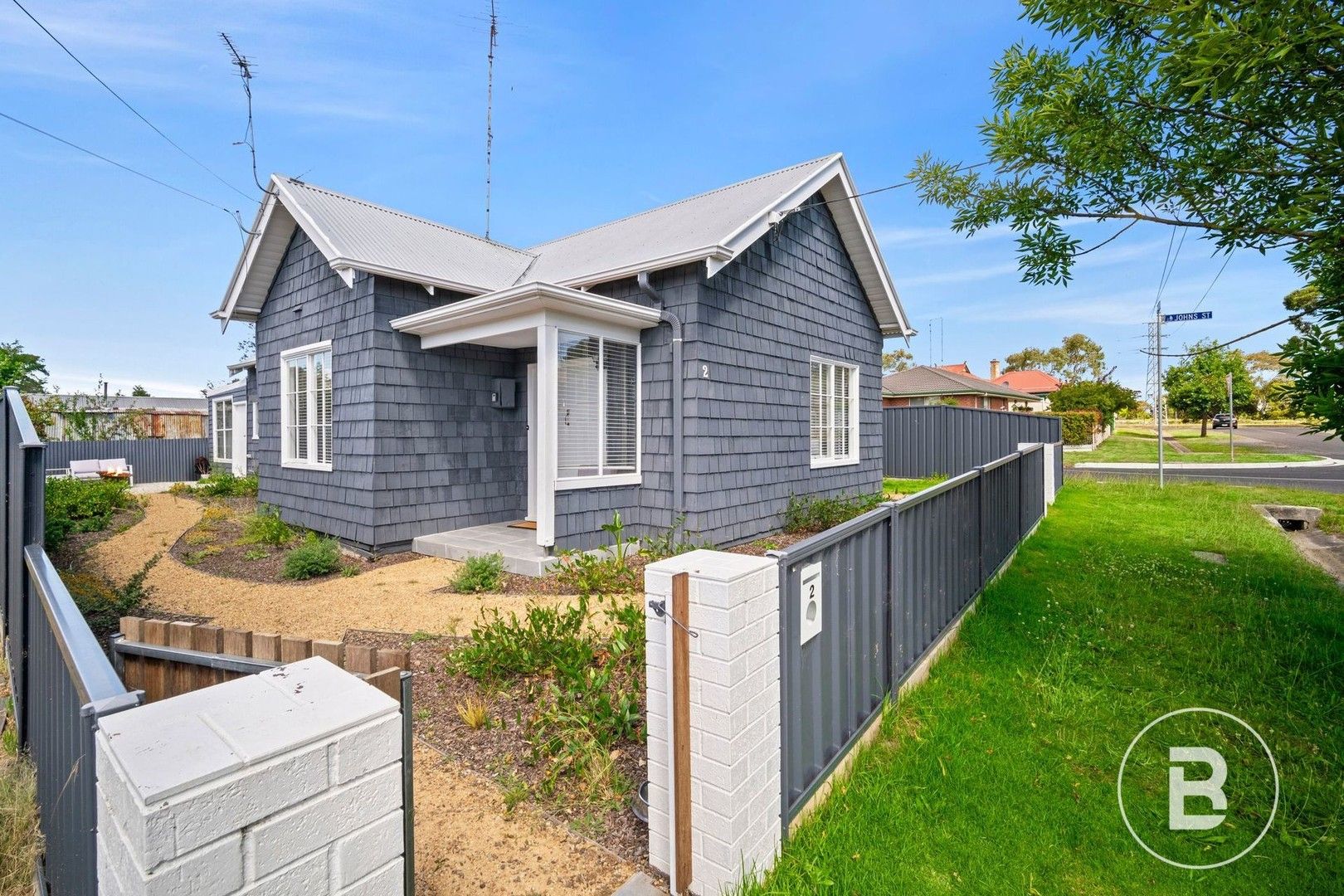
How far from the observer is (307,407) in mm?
8938

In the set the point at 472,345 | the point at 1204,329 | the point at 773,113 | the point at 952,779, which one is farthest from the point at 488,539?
the point at 1204,329

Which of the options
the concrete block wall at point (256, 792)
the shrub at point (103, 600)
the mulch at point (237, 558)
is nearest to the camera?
the concrete block wall at point (256, 792)

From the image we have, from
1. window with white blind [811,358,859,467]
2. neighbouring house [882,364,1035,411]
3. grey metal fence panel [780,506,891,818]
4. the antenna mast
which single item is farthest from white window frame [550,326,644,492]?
neighbouring house [882,364,1035,411]

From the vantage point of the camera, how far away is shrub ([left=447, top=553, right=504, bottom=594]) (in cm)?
610

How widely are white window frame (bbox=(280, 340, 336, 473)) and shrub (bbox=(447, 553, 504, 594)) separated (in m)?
3.29

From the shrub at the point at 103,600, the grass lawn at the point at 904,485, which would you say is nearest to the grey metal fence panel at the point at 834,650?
the shrub at the point at 103,600

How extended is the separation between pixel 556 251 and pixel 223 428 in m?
14.1

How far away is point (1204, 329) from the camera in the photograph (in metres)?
17.2

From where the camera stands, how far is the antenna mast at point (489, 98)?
11.0m

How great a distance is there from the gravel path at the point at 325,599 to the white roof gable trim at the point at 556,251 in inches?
143

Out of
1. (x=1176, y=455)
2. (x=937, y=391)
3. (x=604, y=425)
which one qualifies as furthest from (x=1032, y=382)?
(x=604, y=425)

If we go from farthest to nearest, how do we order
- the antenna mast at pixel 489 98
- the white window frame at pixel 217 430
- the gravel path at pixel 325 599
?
the white window frame at pixel 217 430
the antenna mast at pixel 489 98
the gravel path at pixel 325 599

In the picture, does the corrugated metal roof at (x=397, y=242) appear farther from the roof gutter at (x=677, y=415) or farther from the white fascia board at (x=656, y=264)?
→ the roof gutter at (x=677, y=415)

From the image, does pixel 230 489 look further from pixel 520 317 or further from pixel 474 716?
pixel 474 716
